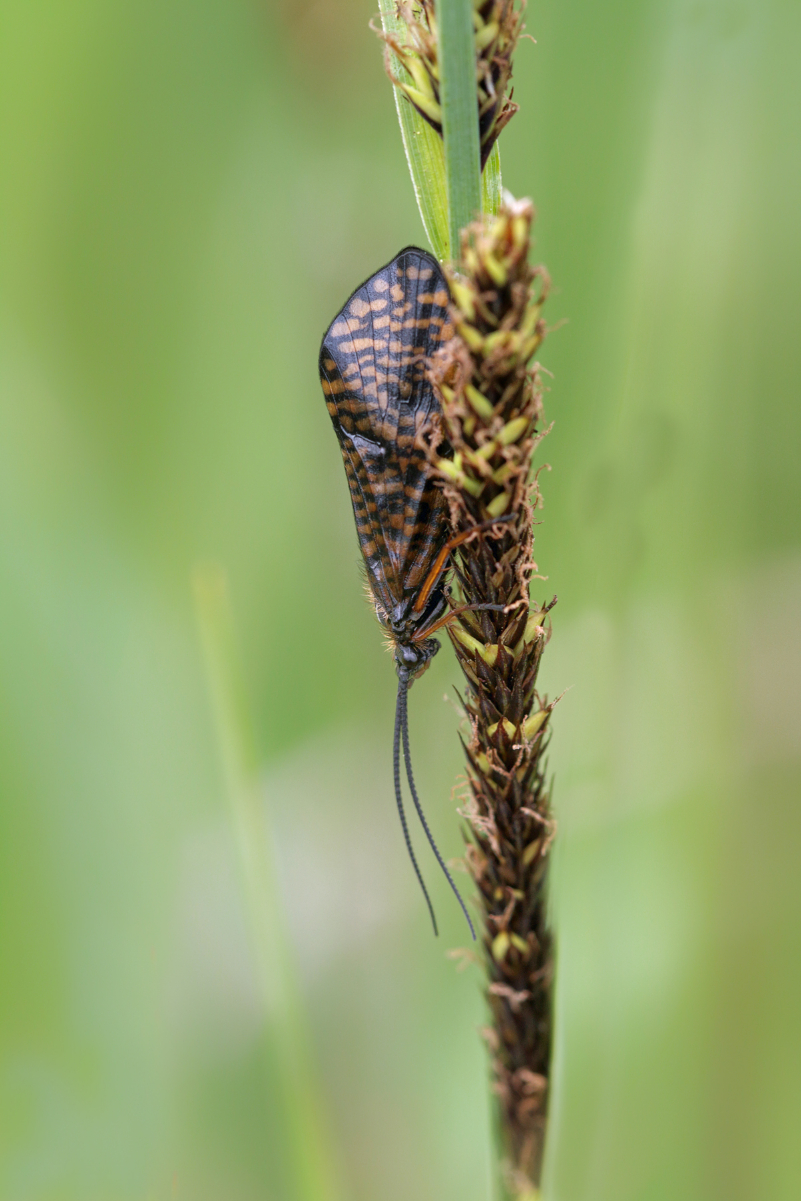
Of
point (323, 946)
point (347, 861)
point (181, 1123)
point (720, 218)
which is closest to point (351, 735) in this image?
point (347, 861)

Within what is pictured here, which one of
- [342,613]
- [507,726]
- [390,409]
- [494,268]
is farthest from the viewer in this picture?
[342,613]

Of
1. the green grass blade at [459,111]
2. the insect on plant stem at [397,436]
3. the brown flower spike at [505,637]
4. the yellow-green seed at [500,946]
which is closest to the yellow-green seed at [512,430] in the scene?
the brown flower spike at [505,637]

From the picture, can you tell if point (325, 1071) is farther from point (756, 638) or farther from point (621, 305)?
point (621, 305)

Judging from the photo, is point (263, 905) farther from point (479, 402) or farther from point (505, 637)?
point (479, 402)

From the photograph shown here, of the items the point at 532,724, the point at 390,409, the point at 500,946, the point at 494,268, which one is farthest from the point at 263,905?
the point at 494,268

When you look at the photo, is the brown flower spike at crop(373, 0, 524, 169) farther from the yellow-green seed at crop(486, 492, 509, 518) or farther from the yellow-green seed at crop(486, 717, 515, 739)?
the yellow-green seed at crop(486, 717, 515, 739)

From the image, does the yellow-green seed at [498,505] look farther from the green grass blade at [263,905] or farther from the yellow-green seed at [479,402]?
the green grass blade at [263,905]

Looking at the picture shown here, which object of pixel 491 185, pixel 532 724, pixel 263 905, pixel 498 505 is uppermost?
pixel 491 185

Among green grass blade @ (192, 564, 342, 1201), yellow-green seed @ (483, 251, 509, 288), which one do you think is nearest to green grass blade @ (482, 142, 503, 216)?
yellow-green seed @ (483, 251, 509, 288)
